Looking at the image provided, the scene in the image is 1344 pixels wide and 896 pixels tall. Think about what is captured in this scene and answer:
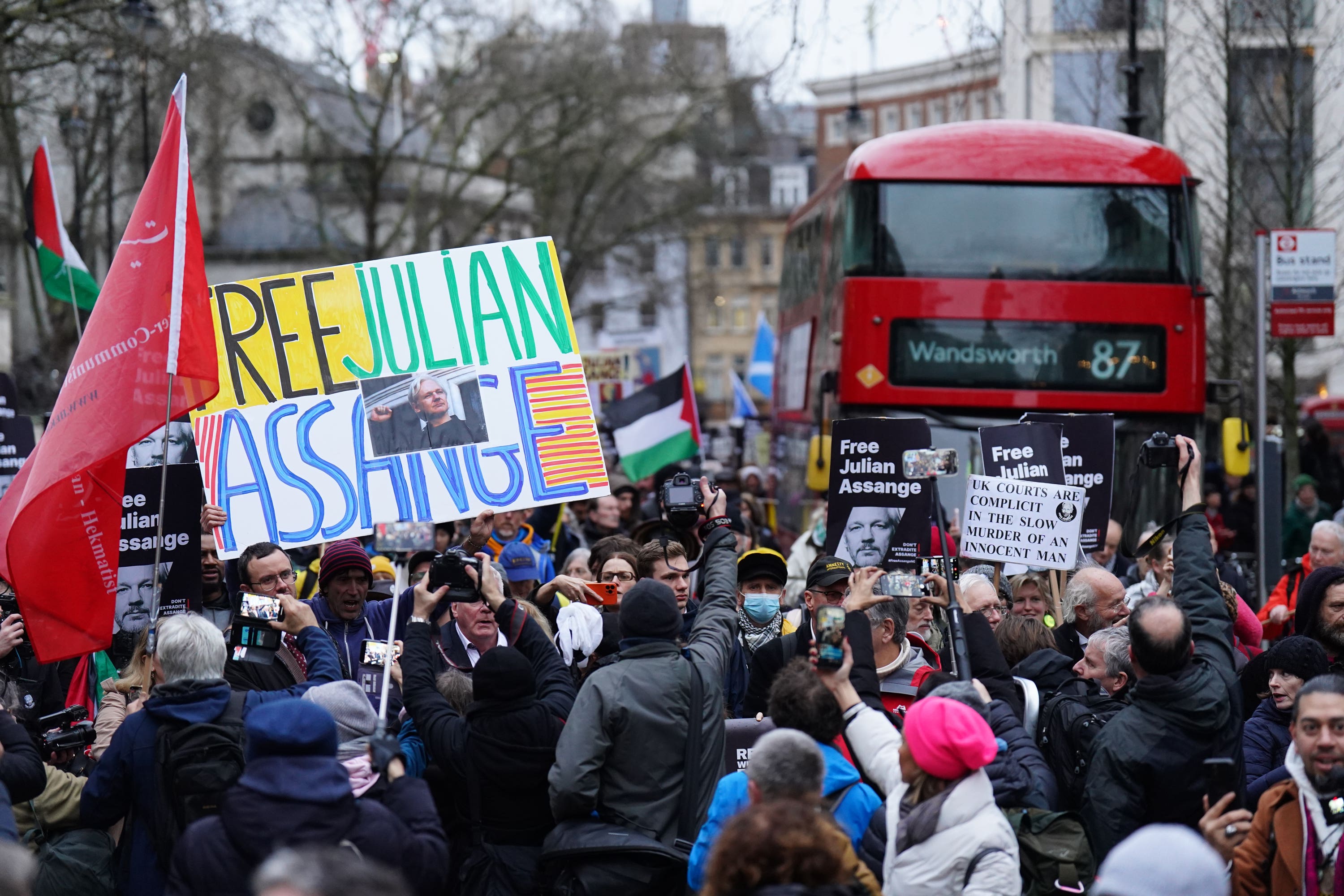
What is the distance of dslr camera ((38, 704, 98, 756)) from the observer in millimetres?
5020

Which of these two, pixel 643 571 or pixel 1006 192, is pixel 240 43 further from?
pixel 643 571

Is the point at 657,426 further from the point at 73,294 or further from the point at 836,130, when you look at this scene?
the point at 836,130

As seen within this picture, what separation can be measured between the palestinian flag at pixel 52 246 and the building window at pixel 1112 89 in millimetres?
9965

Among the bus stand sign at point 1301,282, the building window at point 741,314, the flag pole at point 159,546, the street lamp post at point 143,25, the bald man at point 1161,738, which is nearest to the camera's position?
the bald man at point 1161,738

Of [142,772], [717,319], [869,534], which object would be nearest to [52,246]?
[869,534]

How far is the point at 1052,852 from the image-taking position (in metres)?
4.59

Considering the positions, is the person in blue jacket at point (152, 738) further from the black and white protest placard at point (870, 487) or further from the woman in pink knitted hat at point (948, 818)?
the black and white protest placard at point (870, 487)

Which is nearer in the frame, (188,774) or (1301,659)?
(188,774)

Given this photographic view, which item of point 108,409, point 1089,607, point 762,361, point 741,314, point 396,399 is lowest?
point 741,314

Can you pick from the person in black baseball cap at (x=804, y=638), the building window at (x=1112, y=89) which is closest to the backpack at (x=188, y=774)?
the person in black baseball cap at (x=804, y=638)

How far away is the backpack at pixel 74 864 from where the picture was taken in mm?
4902

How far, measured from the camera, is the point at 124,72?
16.0 metres

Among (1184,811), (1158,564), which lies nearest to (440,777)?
(1184,811)

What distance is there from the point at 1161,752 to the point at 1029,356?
23.8 feet
